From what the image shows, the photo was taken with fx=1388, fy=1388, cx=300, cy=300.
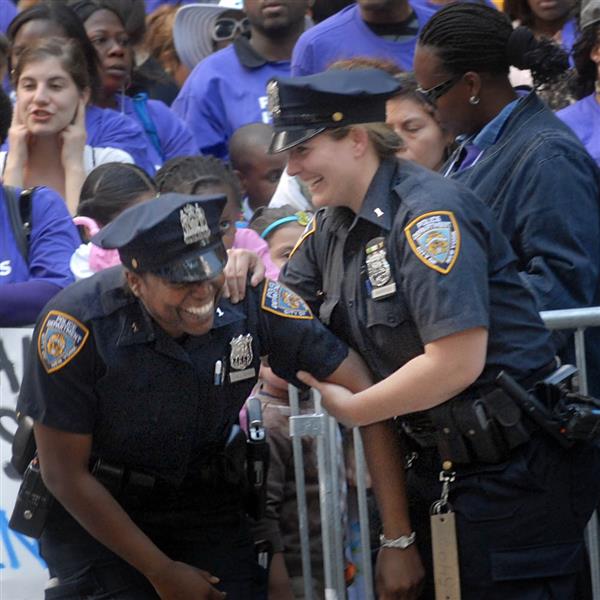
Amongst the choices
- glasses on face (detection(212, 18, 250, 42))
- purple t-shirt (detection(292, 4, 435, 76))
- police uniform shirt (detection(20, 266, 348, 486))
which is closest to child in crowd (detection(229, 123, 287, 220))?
purple t-shirt (detection(292, 4, 435, 76))

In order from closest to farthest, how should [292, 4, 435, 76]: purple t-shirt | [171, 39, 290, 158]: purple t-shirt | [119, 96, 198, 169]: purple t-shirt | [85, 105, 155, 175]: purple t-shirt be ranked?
[85, 105, 155, 175]: purple t-shirt
[292, 4, 435, 76]: purple t-shirt
[119, 96, 198, 169]: purple t-shirt
[171, 39, 290, 158]: purple t-shirt

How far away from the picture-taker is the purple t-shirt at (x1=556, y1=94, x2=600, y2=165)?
5.57m

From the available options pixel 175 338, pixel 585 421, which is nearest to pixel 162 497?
pixel 175 338

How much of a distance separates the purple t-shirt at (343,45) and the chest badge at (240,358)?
9.61 feet

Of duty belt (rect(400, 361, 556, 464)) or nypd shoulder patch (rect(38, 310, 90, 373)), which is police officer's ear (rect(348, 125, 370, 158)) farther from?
nypd shoulder patch (rect(38, 310, 90, 373))

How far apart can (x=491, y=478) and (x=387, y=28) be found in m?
3.51

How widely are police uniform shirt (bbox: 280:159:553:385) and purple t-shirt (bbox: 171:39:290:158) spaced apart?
3.26 meters

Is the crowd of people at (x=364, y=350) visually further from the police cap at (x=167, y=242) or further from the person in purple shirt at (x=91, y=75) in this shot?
the person in purple shirt at (x=91, y=75)

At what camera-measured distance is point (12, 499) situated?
15.8ft

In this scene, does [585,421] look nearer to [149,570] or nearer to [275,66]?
[149,570]

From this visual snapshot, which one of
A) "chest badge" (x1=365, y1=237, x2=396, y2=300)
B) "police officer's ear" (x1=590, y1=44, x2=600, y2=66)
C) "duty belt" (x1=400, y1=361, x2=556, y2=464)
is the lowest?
"duty belt" (x1=400, y1=361, x2=556, y2=464)

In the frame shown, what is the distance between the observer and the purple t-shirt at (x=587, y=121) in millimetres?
5566

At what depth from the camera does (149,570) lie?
3.90 meters

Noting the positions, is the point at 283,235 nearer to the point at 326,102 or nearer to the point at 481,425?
the point at 326,102
